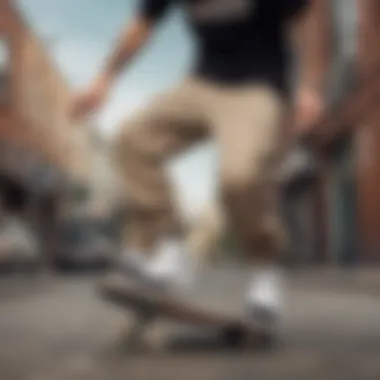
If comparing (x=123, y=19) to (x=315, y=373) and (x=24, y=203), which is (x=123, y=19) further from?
(x=24, y=203)

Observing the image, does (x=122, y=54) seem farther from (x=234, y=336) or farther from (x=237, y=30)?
(x=234, y=336)

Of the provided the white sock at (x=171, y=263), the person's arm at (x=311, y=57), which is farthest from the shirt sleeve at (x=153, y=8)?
the white sock at (x=171, y=263)

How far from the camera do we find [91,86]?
Result: 1.14m

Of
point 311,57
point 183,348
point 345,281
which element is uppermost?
point 345,281

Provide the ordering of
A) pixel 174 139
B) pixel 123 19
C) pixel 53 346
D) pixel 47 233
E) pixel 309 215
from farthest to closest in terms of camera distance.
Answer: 1. pixel 309 215
2. pixel 47 233
3. pixel 53 346
4. pixel 174 139
5. pixel 123 19

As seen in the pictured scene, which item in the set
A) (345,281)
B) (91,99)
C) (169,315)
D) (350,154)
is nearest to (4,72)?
(91,99)

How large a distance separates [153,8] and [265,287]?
0.33 meters

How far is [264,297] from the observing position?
138 centimetres

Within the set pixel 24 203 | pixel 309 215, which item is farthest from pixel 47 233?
pixel 309 215

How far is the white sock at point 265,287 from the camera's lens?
134 centimetres

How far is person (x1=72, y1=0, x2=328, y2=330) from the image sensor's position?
1.16 metres

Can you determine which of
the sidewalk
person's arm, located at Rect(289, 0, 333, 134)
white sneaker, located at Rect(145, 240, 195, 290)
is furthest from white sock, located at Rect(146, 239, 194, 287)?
the sidewalk

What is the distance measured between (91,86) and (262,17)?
0.49 feet

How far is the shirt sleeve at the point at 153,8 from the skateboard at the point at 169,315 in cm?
28
